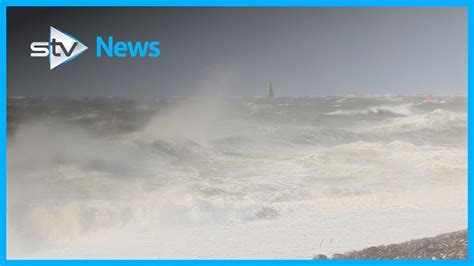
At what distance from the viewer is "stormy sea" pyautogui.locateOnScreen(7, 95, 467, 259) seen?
4520mm

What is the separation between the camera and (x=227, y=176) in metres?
4.86

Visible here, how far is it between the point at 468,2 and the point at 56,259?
509cm

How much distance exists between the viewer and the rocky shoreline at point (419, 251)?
171 inches

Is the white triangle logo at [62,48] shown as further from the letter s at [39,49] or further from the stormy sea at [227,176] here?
the stormy sea at [227,176]

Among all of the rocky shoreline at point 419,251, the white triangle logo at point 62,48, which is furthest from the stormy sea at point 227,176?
the white triangle logo at point 62,48

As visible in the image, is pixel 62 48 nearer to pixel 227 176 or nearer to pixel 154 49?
pixel 154 49

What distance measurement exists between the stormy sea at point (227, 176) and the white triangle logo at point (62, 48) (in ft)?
1.69

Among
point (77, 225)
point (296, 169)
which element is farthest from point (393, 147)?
point (77, 225)

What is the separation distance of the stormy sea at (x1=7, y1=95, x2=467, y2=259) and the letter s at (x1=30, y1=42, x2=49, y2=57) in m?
0.53

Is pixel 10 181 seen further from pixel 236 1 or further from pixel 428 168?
pixel 428 168

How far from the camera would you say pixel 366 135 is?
17.0 ft

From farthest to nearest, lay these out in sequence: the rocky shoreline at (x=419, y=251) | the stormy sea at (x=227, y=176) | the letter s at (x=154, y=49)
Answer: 1. the letter s at (x=154, y=49)
2. the stormy sea at (x=227, y=176)
3. the rocky shoreline at (x=419, y=251)

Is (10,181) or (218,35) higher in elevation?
(218,35)

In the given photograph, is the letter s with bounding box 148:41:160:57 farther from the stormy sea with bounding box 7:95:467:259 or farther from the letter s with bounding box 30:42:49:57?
the letter s with bounding box 30:42:49:57
